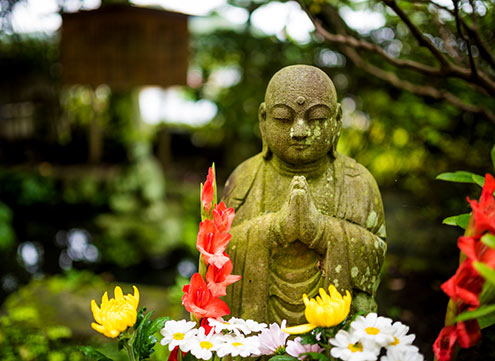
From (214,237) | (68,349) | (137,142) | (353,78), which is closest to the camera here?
(214,237)

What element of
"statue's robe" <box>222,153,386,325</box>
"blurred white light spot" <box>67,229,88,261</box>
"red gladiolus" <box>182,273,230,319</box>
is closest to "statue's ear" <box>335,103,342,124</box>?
"statue's robe" <box>222,153,386,325</box>

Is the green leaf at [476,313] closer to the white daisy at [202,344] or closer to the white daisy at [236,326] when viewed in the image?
the white daisy at [236,326]

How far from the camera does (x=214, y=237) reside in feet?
5.06

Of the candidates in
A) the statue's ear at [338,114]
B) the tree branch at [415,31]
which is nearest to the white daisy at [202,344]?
the statue's ear at [338,114]

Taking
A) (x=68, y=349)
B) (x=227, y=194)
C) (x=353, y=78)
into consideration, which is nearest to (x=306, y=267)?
(x=227, y=194)

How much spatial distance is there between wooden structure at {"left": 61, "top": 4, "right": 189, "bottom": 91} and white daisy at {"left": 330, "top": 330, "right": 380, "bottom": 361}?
5.49 metres

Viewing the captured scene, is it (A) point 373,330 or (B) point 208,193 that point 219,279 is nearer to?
(B) point 208,193

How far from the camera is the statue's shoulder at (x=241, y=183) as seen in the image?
6.95ft

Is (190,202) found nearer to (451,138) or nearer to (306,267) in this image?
(451,138)

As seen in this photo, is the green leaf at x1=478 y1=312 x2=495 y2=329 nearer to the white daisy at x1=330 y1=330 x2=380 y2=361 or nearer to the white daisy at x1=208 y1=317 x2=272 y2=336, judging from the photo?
the white daisy at x1=330 y1=330 x2=380 y2=361

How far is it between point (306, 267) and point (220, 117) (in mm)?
5590

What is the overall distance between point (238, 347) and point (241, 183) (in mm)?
906

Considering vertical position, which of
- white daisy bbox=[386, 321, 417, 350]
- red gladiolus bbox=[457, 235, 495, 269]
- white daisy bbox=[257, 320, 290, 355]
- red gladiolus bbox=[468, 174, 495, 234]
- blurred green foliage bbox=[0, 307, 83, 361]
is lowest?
blurred green foliage bbox=[0, 307, 83, 361]

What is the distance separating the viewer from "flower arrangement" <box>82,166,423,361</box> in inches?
51.4
